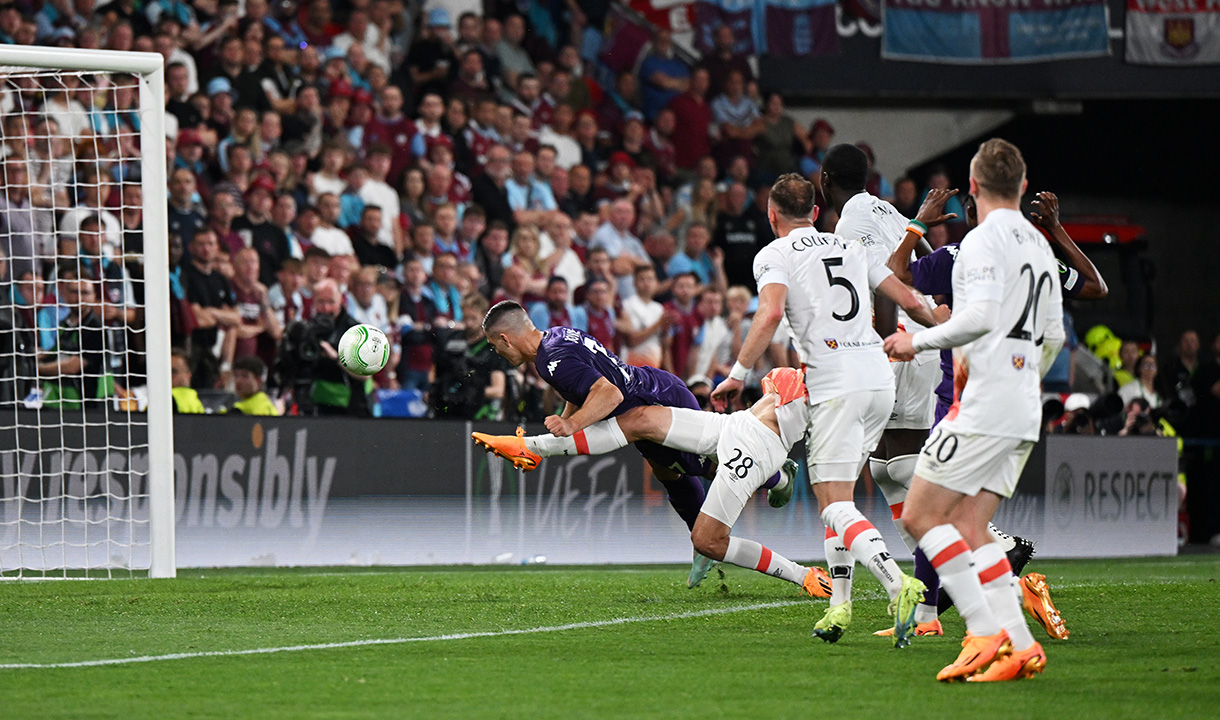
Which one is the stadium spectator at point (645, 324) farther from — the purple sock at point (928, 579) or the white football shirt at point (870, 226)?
the purple sock at point (928, 579)

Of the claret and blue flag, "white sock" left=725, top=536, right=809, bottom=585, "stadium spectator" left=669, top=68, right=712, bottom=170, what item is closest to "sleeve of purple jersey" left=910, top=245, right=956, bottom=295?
"white sock" left=725, top=536, right=809, bottom=585

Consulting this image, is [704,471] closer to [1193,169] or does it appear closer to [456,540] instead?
[456,540]

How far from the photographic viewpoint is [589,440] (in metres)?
8.47

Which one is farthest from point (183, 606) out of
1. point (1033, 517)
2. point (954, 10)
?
point (954, 10)

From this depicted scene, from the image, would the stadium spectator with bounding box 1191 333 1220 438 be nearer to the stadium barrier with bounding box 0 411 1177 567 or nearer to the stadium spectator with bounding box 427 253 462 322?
the stadium barrier with bounding box 0 411 1177 567

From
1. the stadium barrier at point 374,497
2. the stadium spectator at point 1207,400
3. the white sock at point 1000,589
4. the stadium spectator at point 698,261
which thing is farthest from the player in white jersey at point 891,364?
the stadium spectator at point 1207,400

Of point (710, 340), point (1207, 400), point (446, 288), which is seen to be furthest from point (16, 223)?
point (1207, 400)

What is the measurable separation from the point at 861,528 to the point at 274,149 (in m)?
9.55

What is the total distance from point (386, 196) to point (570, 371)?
293 inches

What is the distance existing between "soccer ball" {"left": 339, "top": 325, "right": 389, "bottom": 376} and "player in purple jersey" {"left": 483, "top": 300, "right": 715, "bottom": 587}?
1720 mm

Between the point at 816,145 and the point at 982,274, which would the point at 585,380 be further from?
the point at 816,145

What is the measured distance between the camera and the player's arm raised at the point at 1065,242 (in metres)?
6.86

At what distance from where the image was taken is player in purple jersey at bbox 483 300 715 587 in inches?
321

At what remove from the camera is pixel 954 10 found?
20031 millimetres
